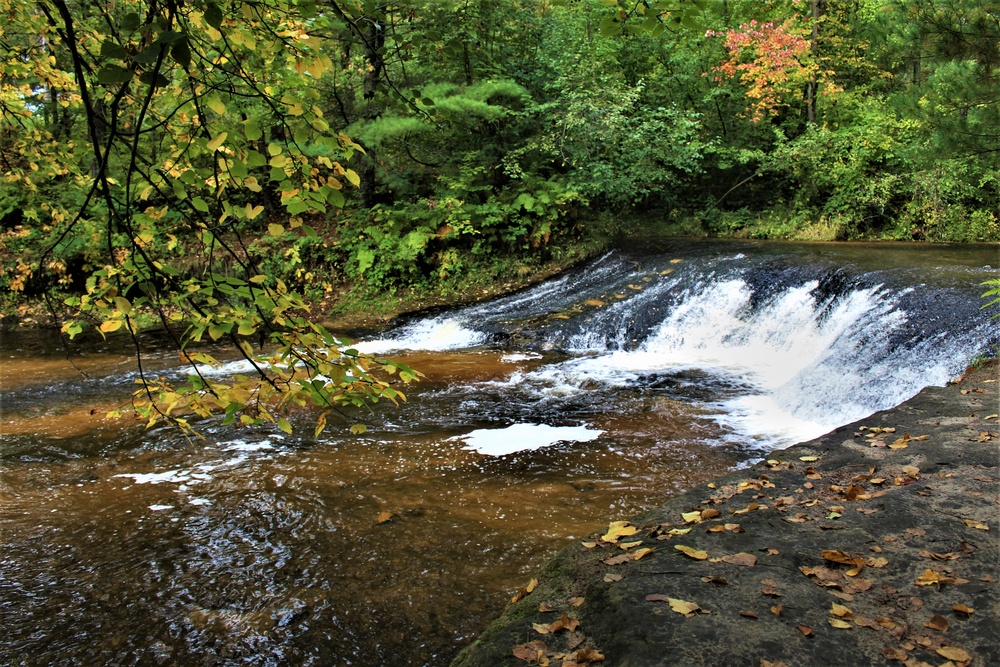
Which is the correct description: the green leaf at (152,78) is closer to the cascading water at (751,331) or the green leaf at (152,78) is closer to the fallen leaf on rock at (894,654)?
the fallen leaf on rock at (894,654)

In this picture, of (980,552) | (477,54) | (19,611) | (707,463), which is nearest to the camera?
(980,552)

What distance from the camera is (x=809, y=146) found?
14.0 m

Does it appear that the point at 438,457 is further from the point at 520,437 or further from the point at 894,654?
the point at 894,654

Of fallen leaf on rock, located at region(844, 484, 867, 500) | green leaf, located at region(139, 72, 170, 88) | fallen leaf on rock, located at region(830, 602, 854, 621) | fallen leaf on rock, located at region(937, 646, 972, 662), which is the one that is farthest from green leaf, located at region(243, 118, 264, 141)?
fallen leaf on rock, located at region(844, 484, 867, 500)

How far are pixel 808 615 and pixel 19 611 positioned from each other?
3.91 metres

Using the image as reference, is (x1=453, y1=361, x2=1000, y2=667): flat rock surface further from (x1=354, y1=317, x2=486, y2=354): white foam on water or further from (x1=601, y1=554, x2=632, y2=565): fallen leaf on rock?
(x1=354, y1=317, x2=486, y2=354): white foam on water

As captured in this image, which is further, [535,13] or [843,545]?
[535,13]

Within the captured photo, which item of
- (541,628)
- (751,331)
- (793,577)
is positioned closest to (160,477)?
(541,628)

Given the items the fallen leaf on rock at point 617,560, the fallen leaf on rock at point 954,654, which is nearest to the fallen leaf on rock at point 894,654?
the fallen leaf on rock at point 954,654

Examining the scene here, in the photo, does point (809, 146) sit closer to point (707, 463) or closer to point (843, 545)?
point (707, 463)

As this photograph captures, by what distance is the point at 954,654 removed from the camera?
2.11 m

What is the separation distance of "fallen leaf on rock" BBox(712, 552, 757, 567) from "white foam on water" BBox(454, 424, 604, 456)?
9.73 ft

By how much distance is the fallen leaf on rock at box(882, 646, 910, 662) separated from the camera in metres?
2.13

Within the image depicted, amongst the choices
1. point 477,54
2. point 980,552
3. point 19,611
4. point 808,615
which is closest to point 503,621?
point 808,615
